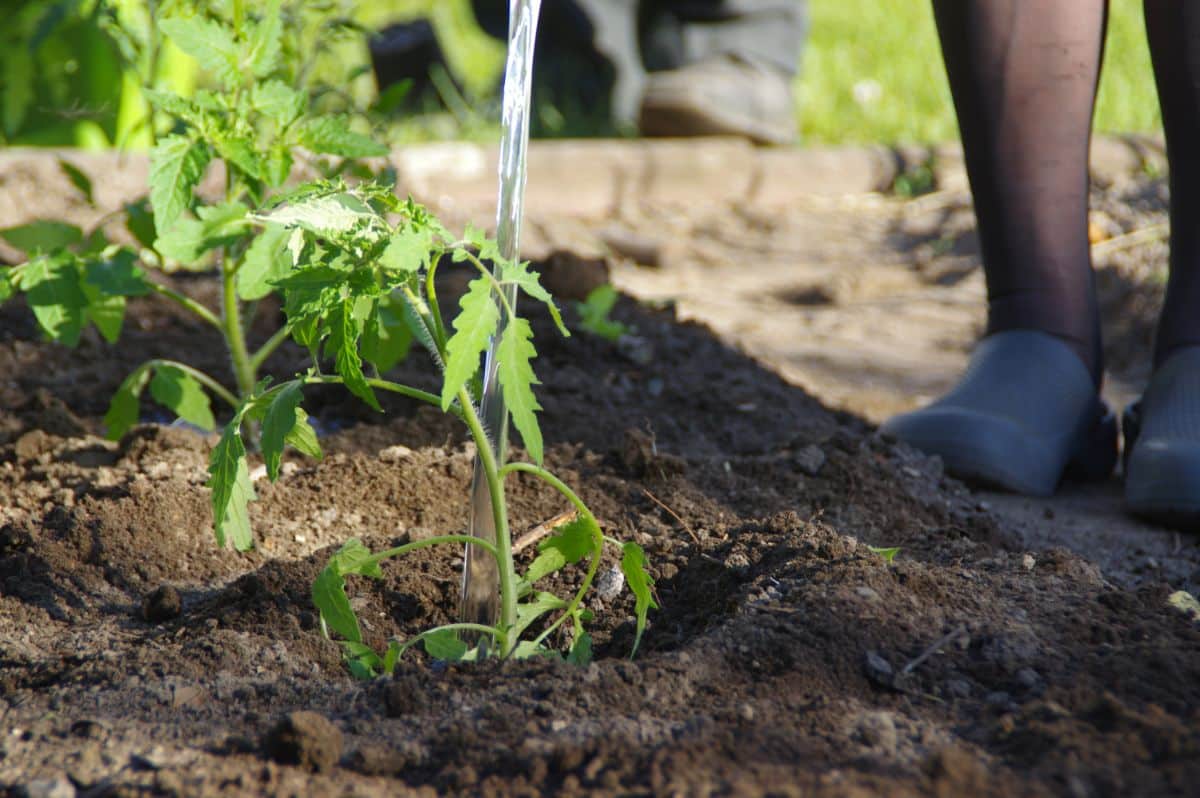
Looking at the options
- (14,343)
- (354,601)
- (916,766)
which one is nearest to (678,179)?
(14,343)

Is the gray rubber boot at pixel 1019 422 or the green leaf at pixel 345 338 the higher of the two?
the green leaf at pixel 345 338

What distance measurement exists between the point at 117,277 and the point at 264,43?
1.28 ft

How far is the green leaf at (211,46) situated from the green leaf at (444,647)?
85 cm

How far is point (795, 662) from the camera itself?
1.19 meters

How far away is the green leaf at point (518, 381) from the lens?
1078 millimetres

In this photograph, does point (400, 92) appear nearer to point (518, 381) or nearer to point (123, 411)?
point (123, 411)

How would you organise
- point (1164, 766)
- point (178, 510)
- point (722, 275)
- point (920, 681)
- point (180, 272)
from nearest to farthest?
point (1164, 766) < point (920, 681) < point (178, 510) < point (180, 272) < point (722, 275)

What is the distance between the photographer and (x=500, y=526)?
124 centimetres

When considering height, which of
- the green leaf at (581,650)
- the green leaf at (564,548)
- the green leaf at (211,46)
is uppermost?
the green leaf at (211,46)

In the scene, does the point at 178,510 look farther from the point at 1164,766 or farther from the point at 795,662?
the point at 1164,766

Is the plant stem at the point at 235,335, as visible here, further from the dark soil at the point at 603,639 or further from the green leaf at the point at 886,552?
the green leaf at the point at 886,552

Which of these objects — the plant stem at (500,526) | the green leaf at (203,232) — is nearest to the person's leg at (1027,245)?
the plant stem at (500,526)

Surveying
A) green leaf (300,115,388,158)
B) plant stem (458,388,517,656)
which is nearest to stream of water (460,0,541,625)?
plant stem (458,388,517,656)

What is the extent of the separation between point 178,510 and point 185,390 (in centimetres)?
20
